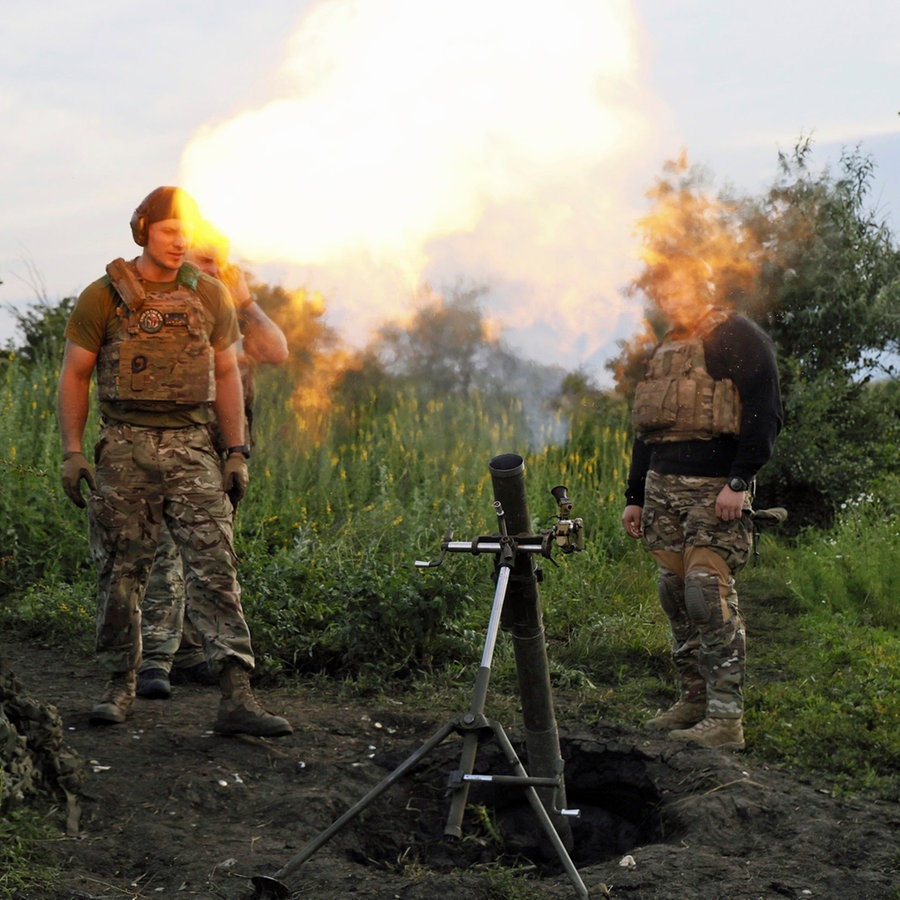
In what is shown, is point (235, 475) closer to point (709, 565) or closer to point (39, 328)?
point (709, 565)

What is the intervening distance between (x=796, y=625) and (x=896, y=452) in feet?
17.7

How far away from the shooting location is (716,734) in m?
Result: 5.12

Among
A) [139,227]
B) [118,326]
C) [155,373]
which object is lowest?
[155,373]

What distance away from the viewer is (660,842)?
4.31 metres

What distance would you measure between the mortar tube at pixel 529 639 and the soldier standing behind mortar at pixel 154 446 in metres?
1.26

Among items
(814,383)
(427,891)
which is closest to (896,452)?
(814,383)

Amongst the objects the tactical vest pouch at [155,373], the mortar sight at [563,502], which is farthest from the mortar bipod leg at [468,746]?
the tactical vest pouch at [155,373]

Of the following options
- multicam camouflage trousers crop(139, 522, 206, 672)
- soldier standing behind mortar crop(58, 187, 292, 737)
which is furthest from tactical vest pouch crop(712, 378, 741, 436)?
multicam camouflage trousers crop(139, 522, 206, 672)

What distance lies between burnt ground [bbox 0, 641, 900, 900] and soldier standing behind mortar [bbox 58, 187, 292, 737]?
1.23 feet

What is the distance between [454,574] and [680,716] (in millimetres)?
1706

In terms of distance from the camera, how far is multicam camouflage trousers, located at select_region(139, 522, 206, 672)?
5891mm

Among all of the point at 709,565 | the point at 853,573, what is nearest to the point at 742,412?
the point at 709,565

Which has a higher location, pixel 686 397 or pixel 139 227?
pixel 139 227

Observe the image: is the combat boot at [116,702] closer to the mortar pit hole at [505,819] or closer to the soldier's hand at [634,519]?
the mortar pit hole at [505,819]
